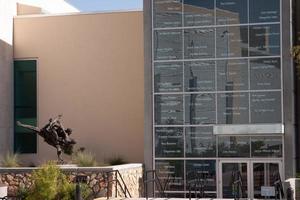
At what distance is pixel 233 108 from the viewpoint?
2908 cm

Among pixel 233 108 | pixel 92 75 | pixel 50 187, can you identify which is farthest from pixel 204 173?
pixel 50 187

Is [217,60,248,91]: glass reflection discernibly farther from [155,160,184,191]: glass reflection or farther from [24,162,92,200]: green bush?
[24,162,92,200]: green bush

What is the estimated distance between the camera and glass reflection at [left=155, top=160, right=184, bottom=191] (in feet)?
95.9

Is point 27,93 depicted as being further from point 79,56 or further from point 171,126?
point 171,126

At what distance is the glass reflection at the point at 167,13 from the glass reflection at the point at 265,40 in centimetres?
Result: 343

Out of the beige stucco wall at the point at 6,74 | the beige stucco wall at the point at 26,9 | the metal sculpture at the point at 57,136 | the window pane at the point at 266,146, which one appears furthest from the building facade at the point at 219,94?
the beige stucco wall at the point at 26,9

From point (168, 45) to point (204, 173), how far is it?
6.04 meters

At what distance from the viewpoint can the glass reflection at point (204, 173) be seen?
94.2 ft

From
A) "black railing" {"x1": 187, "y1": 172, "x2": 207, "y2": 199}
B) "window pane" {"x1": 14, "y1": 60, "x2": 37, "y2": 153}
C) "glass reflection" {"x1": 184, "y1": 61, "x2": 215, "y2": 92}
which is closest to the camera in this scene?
"black railing" {"x1": 187, "y1": 172, "x2": 207, "y2": 199}

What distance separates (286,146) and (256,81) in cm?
311

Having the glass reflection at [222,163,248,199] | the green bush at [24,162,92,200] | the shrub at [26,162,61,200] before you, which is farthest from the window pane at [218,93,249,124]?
the shrub at [26,162,61,200]

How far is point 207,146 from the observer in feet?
95.6

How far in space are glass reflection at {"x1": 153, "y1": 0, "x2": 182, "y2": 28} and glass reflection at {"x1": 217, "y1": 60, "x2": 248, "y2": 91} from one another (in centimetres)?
286

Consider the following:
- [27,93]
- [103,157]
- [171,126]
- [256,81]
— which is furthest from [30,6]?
[256,81]
